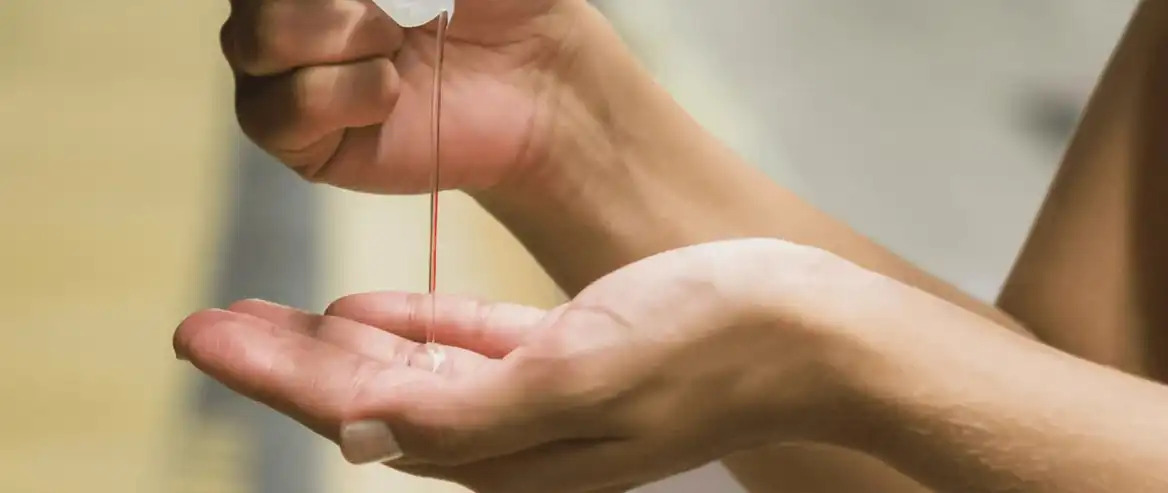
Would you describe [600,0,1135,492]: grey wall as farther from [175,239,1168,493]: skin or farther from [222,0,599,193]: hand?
[175,239,1168,493]: skin

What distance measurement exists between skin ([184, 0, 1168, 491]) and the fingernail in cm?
19

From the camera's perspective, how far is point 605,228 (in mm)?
626

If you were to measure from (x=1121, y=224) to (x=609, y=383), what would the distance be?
0.36 m

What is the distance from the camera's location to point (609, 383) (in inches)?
14.1

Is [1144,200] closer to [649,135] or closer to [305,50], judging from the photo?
[649,135]

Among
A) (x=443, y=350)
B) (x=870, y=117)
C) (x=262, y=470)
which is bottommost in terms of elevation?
(x=262, y=470)

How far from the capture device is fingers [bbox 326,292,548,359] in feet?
1.56

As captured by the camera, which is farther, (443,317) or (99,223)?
(99,223)

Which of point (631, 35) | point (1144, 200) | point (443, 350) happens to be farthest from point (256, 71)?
point (631, 35)

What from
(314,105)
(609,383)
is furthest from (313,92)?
Result: (609,383)

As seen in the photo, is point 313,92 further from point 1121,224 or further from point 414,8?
point 1121,224

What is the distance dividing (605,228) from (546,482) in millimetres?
273

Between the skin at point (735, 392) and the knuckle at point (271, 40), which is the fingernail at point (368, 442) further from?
the knuckle at point (271, 40)

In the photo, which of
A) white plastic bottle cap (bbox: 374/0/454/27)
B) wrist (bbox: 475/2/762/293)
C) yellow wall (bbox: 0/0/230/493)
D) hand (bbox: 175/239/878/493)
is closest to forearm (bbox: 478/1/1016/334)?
wrist (bbox: 475/2/762/293)
